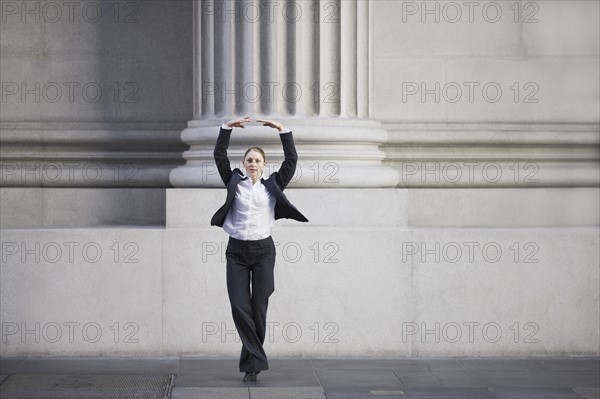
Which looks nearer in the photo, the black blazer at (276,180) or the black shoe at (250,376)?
the black blazer at (276,180)

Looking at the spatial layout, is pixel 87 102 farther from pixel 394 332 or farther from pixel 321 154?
pixel 394 332

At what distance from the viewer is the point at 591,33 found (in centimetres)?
1260

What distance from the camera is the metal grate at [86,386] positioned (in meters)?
9.11

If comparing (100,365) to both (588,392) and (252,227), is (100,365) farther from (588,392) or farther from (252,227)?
(588,392)

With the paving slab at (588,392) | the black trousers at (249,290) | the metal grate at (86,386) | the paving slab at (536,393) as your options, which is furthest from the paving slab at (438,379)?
the metal grate at (86,386)

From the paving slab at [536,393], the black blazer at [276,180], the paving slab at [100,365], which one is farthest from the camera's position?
the paving slab at [100,365]

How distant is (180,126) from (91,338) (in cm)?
282

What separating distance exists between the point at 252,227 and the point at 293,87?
251 cm

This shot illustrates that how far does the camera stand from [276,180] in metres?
9.68

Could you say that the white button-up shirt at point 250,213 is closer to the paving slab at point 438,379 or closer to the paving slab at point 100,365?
the paving slab at point 100,365

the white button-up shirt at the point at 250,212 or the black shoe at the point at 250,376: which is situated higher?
the white button-up shirt at the point at 250,212

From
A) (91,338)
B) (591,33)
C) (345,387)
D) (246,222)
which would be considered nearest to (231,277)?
(246,222)

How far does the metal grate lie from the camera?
9109mm

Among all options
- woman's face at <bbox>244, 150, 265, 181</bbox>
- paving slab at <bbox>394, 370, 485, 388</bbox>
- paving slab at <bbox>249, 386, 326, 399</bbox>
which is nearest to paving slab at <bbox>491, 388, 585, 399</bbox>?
paving slab at <bbox>394, 370, 485, 388</bbox>
